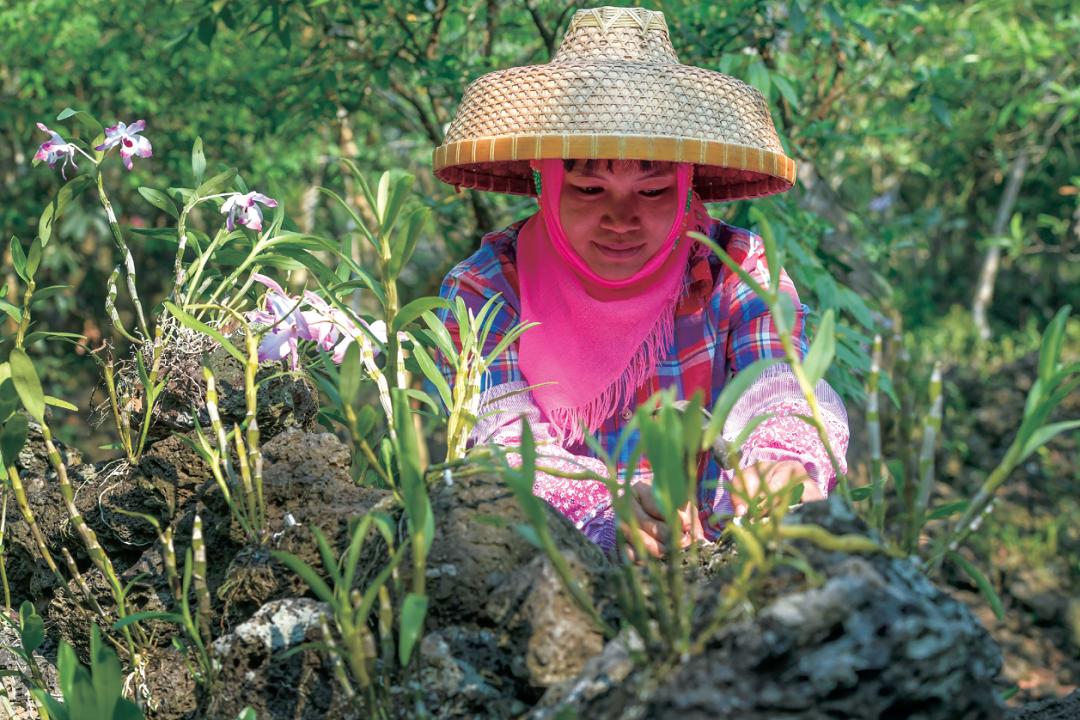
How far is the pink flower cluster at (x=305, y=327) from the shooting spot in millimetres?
1702

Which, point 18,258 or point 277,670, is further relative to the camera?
point 18,258

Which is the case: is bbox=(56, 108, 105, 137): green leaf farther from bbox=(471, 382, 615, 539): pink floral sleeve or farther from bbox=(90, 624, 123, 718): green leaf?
bbox=(90, 624, 123, 718): green leaf

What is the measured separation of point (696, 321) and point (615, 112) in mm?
522

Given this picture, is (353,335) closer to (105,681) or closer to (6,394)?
(6,394)

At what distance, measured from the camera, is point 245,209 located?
208 centimetres

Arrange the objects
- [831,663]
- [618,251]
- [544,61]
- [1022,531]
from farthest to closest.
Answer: [1022,531] < [544,61] < [618,251] < [831,663]

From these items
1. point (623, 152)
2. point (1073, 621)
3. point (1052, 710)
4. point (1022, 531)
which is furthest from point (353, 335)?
point (1022, 531)

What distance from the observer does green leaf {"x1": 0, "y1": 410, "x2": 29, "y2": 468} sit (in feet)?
4.98

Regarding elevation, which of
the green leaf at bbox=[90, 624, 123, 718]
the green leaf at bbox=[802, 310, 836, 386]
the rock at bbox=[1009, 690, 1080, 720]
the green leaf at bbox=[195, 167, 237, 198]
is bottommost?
the rock at bbox=[1009, 690, 1080, 720]

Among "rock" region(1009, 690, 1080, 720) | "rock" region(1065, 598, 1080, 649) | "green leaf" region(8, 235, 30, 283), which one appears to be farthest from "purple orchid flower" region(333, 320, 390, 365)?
"rock" region(1065, 598, 1080, 649)

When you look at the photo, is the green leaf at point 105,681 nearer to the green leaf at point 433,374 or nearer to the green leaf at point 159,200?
the green leaf at point 433,374

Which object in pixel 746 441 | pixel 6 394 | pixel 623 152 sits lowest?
pixel 746 441

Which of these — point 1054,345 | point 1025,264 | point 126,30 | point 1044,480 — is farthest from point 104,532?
point 1025,264

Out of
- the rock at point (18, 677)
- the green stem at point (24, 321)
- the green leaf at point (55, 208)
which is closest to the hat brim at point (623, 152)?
the green leaf at point (55, 208)
